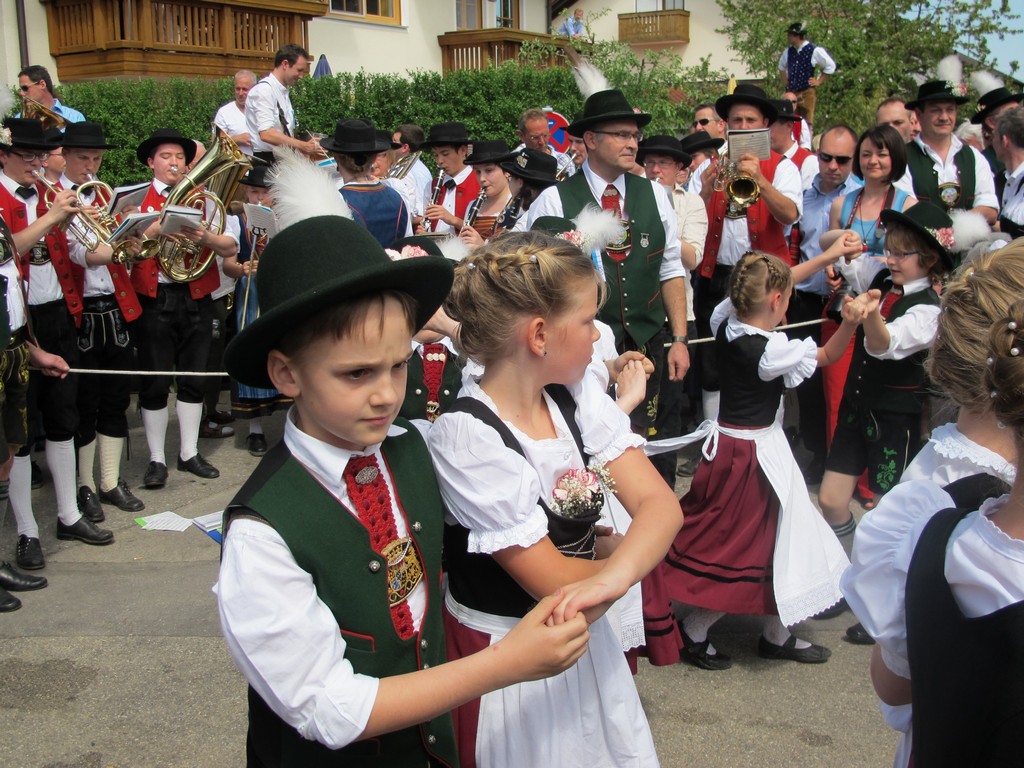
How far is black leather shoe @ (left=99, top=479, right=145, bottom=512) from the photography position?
596 centimetres

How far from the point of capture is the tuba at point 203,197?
253 inches

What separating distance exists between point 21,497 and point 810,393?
4.89 metres

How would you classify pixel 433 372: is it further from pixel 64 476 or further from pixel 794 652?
pixel 64 476

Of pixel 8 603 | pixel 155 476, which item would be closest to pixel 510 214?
pixel 155 476

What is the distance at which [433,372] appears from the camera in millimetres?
4105

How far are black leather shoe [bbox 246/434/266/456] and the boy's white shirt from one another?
559 cm

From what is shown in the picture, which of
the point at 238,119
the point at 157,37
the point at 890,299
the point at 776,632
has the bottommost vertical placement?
the point at 776,632

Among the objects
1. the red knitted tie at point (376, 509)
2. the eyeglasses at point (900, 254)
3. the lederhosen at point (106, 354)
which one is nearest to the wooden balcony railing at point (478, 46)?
the lederhosen at point (106, 354)

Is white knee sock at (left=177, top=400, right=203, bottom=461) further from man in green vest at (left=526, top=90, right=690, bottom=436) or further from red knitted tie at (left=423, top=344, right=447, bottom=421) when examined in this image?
red knitted tie at (left=423, top=344, right=447, bottom=421)

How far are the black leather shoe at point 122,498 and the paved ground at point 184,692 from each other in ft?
2.79

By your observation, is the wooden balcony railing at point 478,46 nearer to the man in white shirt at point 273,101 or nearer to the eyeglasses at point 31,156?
the man in white shirt at point 273,101

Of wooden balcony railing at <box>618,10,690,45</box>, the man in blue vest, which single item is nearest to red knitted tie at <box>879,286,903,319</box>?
the man in blue vest

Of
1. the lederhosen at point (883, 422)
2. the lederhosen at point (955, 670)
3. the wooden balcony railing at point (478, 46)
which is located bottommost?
the lederhosen at point (883, 422)

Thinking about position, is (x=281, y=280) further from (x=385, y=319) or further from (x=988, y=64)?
(x=988, y=64)
